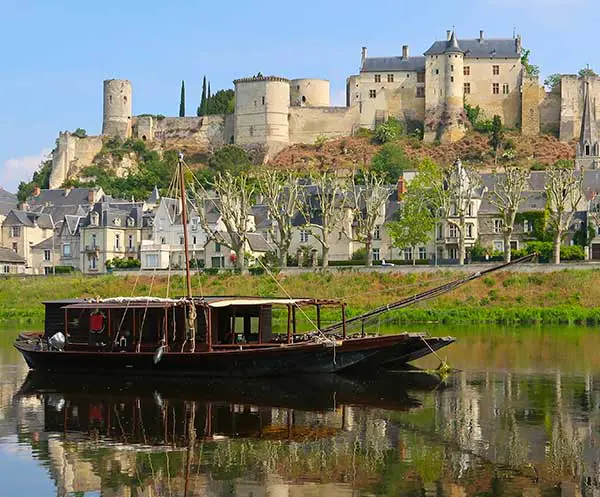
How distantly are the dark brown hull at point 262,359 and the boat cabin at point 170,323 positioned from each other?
1.60 ft

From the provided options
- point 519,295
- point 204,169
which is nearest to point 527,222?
point 519,295

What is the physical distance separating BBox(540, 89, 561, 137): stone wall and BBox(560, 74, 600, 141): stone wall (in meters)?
1.09

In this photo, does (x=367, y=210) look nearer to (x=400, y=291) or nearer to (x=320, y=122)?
(x=400, y=291)

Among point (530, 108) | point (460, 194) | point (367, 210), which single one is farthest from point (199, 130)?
point (460, 194)

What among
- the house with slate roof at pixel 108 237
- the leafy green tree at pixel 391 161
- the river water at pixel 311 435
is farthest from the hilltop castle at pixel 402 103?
the river water at pixel 311 435

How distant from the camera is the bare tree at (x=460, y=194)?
209 ft

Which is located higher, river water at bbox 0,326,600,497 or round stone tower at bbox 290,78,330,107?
round stone tower at bbox 290,78,330,107

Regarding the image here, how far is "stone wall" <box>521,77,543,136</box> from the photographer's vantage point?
357 ft

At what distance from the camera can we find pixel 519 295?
52969 millimetres

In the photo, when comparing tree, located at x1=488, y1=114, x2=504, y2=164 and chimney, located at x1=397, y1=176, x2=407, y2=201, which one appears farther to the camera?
tree, located at x1=488, y1=114, x2=504, y2=164

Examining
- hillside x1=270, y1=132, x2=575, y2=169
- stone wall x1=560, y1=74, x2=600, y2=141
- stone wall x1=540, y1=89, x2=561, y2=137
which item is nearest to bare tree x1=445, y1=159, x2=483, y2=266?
hillside x1=270, y1=132, x2=575, y2=169

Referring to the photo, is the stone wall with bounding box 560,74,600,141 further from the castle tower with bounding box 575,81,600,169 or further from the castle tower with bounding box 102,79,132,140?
the castle tower with bounding box 102,79,132,140

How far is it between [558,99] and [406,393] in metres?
87.4

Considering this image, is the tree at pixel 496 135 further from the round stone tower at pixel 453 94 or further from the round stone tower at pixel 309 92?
the round stone tower at pixel 309 92
